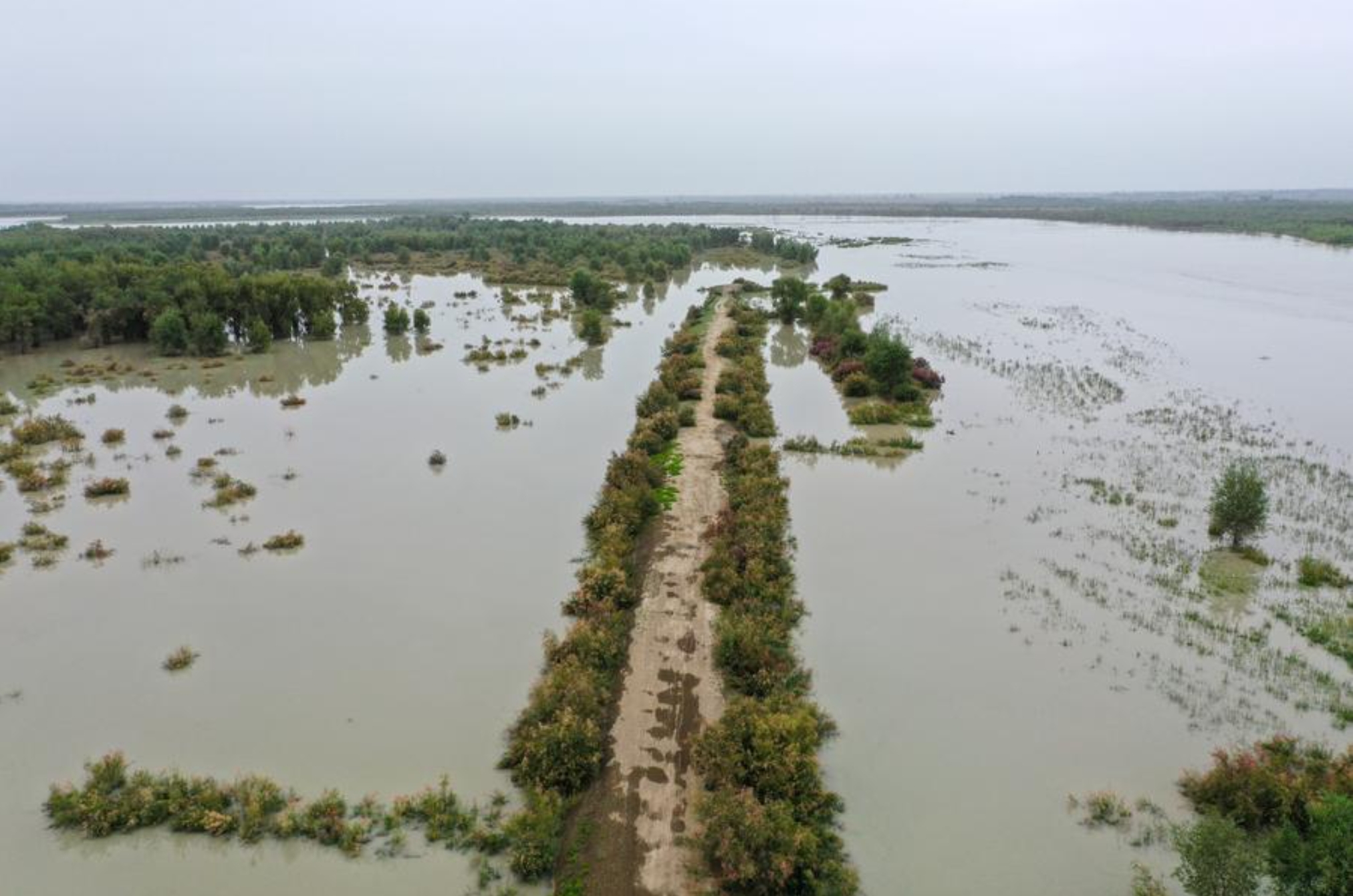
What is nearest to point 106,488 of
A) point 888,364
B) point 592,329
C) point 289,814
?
point 289,814

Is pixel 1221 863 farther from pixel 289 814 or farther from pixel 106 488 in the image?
pixel 106 488

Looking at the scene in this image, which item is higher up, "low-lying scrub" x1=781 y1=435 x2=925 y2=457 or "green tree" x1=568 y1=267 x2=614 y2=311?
"green tree" x1=568 y1=267 x2=614 y2=311

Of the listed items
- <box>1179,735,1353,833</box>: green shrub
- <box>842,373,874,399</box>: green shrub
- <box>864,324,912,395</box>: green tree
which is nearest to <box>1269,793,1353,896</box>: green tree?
<box>1179,735,1353,833</box>: green shrub

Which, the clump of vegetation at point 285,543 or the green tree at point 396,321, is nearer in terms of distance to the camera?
the clump of vegetation at point 285,543

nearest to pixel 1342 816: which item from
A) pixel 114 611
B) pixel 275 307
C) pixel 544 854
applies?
pixel 544 854

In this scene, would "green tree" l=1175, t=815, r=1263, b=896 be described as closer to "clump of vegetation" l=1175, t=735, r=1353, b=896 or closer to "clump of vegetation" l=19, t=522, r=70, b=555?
"clump of vegetation" l=1175, t=735, r=1353, b=896

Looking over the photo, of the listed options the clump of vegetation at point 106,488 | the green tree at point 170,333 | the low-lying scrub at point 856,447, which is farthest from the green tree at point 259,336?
the low-lying scrub at point 856,447

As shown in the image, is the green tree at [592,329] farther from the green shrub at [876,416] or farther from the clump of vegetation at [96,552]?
the clump of vegetation at [96,552]
